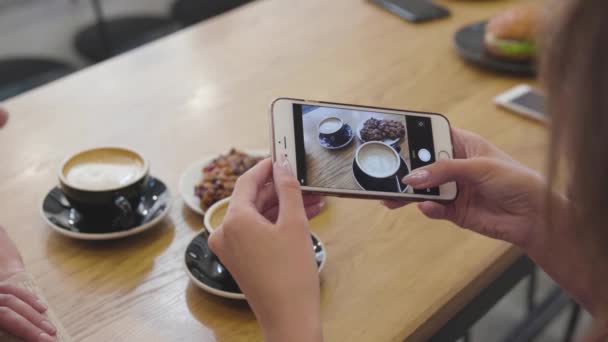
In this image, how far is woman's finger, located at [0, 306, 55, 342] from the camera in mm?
834

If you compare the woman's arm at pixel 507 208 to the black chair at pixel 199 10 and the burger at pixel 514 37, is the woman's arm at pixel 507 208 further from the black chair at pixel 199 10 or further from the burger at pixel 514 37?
the black chair at pixel 199 10

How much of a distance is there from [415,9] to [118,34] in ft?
3.94

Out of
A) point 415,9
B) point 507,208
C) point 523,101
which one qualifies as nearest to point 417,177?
point 507,208

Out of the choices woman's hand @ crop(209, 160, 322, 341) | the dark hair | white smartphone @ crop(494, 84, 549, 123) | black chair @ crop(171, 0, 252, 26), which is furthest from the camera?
black chair @ crop(171, 0, 252, 26)

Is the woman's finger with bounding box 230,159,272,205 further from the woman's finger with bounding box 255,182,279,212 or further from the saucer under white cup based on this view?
the saucer under white cup

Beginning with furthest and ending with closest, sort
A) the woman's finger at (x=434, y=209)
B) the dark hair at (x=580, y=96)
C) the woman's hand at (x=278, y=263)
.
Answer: the woman's finger at (x=434, y=209), the woman's hand at (x=278, y=263), the dark hair at (x=580, y=96)

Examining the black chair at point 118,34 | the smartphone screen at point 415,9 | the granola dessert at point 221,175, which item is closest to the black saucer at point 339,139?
the granola dessert at point 221,175

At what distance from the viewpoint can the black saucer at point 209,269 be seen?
3.07 feet

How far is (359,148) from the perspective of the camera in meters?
0.94

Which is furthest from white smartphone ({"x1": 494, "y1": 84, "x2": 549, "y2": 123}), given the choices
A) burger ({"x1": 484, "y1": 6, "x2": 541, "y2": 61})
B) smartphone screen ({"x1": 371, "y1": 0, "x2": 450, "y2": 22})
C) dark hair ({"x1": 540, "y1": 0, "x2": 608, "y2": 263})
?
dark hair ({"x1": 540, "y1": 0, "x2": 608, "y2": 263})

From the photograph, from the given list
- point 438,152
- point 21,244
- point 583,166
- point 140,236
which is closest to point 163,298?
point 140,236

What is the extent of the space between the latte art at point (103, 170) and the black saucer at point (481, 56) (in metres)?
0.83

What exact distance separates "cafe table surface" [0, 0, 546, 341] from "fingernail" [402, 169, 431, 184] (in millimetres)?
163

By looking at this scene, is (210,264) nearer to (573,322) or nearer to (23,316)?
(23,316)
